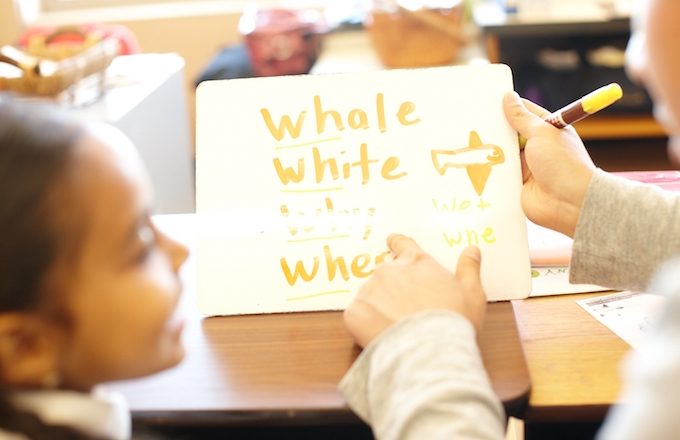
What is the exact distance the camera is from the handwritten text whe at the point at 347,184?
870 mm

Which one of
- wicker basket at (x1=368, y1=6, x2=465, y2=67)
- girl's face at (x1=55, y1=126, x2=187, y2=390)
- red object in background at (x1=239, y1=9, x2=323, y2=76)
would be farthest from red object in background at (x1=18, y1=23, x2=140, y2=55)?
girl's face at (x1=55, y1=126, x2=187, y2=390)

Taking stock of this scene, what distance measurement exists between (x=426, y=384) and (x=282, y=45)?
2.25 meters

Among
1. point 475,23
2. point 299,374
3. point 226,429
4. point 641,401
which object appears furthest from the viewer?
point 475,23

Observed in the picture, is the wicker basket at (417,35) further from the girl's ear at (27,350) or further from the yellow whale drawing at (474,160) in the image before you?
the girl's ear at (27,350)

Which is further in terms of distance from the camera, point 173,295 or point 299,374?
point 299,374

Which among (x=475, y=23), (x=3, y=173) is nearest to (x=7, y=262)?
(x=3, y=173)

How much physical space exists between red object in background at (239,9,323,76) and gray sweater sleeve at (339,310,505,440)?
211 centimetres

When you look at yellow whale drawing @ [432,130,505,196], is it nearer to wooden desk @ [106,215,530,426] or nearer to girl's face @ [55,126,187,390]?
wooden desk @ [106,215,530,426]

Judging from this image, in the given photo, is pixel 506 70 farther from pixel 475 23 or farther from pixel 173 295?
pixel 475 23

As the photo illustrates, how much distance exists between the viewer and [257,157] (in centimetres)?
90

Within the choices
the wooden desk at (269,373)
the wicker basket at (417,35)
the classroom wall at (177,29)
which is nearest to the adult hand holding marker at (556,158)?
the wooden desk at (269,373)

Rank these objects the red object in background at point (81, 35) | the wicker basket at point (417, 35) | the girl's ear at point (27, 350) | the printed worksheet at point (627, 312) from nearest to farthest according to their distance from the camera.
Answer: the girl's ear at point (27, 350) < the printed worksheet at point (627, 312) < the red object in background at point (81, 35) < the wicker basket at point (417, 35)

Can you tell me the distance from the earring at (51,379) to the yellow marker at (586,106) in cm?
56

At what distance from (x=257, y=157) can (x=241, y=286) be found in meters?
0.14
